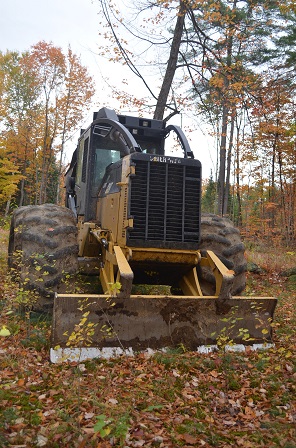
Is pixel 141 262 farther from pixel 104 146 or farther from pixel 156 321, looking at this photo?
pixel 104 146

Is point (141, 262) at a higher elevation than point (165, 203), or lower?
lower

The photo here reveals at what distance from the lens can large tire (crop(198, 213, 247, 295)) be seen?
219 inches

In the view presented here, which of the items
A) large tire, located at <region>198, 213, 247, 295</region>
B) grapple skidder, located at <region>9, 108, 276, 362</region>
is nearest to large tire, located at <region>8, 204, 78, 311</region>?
grapple skidder, located at <region>9, 108, 276, 362</region>

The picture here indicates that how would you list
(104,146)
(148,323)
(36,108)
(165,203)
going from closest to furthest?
(148,323) < (165,203) < (104,146) < (36,108)

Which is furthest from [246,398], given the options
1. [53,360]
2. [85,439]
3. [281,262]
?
[281,262]

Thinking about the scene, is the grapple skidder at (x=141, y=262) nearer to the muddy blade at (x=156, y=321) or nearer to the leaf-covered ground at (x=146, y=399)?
the muddy blade at (x=156, y=321)

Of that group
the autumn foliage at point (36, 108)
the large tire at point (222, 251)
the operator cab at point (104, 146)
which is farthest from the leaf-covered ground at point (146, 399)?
the autumn foliage at point (36, 108)

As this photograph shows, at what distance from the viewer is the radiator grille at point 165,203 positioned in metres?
4.82

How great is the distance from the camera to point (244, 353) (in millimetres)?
4676

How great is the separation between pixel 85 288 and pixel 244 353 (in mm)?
2700

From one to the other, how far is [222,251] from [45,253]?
2.37 m

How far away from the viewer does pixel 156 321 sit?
4551 mm

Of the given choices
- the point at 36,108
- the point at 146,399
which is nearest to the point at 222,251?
the point at 146,399

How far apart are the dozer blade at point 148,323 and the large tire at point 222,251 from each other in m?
0.79
